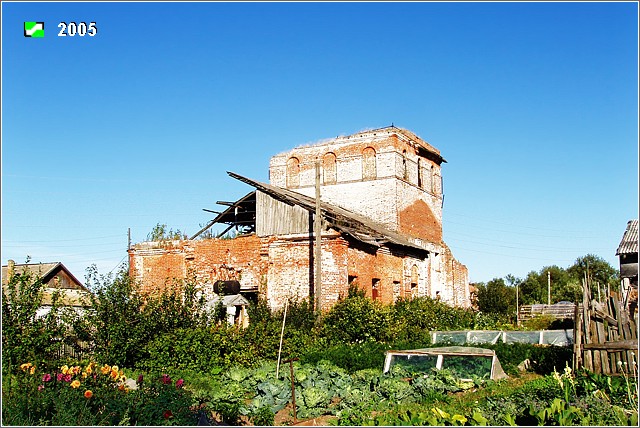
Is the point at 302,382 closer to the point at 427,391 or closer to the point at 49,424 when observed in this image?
the point at 427,391

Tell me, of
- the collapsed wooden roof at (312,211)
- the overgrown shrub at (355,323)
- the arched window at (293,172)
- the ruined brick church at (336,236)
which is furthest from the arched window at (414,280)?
the arched window at (293,172)

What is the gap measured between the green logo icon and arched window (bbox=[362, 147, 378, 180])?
22616mm

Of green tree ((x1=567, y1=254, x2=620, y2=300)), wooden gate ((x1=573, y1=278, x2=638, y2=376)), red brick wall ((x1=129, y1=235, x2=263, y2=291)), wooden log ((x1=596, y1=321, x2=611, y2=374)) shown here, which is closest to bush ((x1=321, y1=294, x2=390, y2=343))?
red brick wall ((x1=129, y1=235, x2=263, y2=291))

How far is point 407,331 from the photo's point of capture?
22.2 m

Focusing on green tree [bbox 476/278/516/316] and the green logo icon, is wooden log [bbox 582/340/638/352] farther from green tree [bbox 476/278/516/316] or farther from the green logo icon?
green tree [bbox 476/278/516/316]

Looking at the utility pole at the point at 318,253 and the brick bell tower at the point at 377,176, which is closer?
the utility pole at the point at 318,253

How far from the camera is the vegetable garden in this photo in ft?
29.1

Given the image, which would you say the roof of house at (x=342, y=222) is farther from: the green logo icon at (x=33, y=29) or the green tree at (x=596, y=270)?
the green tree at (x=596, y=270)

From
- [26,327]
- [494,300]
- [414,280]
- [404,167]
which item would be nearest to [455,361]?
[26,327]

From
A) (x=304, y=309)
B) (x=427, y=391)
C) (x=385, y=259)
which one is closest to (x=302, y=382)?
(x=427, y=391)

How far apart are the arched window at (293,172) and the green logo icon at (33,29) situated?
24155mm

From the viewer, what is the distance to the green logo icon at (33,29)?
955 cm

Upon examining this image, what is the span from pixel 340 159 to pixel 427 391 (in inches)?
817

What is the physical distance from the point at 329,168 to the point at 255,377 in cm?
1974
